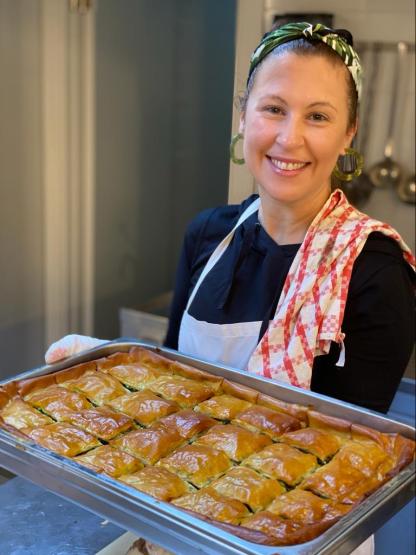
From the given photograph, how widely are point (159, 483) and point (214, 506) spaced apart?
0.08 m

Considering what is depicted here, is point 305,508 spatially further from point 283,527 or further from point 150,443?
point 150,443

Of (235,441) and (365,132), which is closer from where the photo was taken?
(235,441)

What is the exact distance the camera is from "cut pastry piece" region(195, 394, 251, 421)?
0.98 metres

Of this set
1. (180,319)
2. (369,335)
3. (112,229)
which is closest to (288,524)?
(369,335)

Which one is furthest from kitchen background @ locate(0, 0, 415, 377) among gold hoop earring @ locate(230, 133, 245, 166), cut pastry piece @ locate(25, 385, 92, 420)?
cut pastry piece @ locate(25, 385, 92, 420)

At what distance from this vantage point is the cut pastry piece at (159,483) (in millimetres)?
780

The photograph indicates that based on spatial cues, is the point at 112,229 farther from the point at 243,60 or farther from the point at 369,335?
the point at 369,335

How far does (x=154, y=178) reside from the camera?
263 centimetres

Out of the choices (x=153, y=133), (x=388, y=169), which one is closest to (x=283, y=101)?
(x=388, y=169)

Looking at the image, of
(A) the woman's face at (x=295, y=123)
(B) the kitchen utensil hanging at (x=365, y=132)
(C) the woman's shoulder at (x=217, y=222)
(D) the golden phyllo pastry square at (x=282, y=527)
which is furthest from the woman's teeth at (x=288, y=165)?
(B) the kitchen utensil hanging at (x=365, y=132)

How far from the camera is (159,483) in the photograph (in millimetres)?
798

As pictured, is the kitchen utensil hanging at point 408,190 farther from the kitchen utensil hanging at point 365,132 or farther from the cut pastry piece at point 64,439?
the cut pastry piece at point 64,439

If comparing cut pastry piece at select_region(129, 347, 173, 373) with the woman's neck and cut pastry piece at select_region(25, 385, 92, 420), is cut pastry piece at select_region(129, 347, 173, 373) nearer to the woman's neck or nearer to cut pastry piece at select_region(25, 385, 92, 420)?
cut pastry piece at select_region(25, 385, 92, 420)

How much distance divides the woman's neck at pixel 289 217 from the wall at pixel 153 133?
1.09 meters
